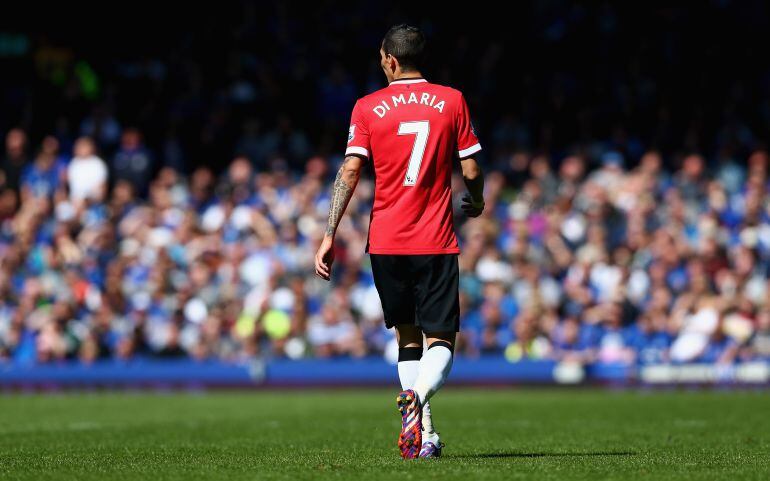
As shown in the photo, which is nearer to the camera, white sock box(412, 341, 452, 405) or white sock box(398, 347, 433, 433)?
white sock box(412, 341, 452, 405)

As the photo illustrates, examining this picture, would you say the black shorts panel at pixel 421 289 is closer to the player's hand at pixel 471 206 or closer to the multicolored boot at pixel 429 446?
the player's hand at pixel 471 206

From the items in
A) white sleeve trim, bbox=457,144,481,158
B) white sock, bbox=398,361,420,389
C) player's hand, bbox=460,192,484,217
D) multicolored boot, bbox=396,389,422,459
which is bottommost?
multicolored boot, bbox=396,389,422,459

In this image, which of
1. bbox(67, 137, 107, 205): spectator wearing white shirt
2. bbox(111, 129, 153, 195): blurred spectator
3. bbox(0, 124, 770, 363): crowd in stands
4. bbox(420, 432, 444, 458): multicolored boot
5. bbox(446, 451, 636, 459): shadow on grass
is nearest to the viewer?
bbox(420, 432, 444, 458): multicolored boot

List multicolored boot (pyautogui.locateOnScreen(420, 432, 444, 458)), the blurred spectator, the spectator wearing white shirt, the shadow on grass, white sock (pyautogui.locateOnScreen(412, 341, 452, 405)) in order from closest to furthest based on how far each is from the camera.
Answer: white sock (pyautogui.locateOnScreen(412, 341, 452, 405)) < multicolored boot (pyautogui.locateOnScreen(420, 432, 444, 458)) < the shadow on grass < the spectator wearing white shirt < the blurred spectator

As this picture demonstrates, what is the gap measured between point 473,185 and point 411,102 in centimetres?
55

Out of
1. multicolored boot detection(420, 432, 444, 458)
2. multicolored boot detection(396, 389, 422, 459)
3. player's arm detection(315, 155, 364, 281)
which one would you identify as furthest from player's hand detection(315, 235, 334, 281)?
multicolored boot detection(420, 432, 444, 458)

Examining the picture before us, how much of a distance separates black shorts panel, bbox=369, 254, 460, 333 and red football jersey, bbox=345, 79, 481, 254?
0.20 ft

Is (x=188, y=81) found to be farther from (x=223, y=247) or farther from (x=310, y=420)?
(x=310, y=420)

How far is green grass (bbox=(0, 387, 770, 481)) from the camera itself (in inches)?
265

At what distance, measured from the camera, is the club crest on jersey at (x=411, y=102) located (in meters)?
7.25

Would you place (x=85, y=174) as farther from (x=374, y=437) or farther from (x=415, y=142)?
(x=415, y=142)

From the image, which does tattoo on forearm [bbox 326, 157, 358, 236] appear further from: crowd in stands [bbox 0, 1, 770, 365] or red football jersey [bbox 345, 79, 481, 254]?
crowd in stands [bbox 0, 1, 770, 365]

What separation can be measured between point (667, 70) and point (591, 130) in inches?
82.6

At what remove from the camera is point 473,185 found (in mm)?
7340
